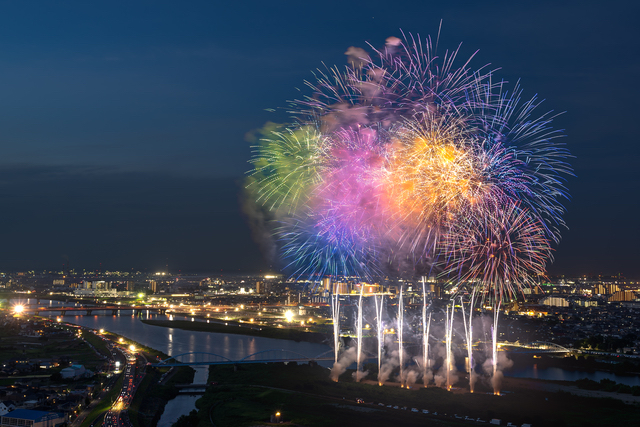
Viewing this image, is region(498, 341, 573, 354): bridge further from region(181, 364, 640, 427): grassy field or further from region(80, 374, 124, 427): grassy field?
region(80, 374, 124, 427): grassy field

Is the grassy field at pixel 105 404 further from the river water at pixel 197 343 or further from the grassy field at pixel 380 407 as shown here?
the grassy field at pixel 380 407

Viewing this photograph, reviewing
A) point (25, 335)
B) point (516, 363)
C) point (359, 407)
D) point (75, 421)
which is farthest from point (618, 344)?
point (25, 335)

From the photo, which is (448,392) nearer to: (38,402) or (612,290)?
(38,402)

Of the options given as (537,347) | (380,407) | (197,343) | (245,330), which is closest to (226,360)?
(197,343)

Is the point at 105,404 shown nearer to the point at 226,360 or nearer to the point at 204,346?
the point at 226,360

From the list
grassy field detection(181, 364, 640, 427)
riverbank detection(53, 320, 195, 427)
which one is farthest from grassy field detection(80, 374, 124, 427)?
grassy field detection(181, 364, 640, 427)

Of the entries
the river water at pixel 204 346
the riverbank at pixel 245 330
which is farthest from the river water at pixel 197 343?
the riverbank at pixel 245 330
